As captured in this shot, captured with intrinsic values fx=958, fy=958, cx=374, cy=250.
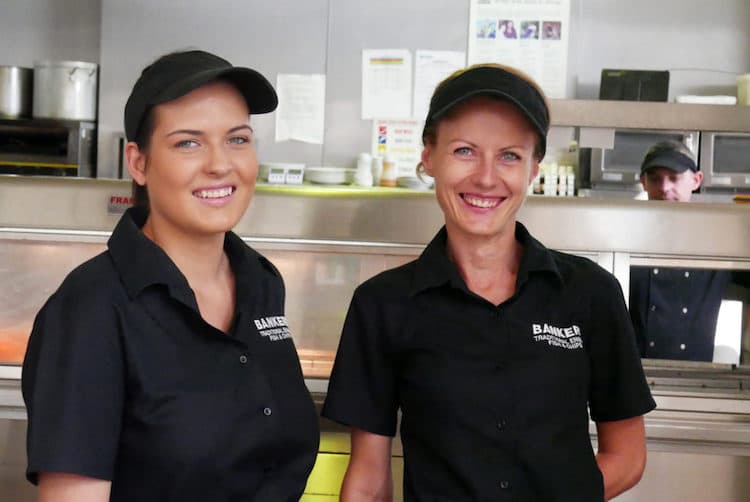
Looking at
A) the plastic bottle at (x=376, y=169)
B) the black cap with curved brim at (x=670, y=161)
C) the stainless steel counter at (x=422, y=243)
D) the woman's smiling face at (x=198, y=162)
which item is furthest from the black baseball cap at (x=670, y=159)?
the woman's smiling face at (x=198, y=162)

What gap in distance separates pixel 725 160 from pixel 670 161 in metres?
1.63

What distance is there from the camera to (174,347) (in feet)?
4.71

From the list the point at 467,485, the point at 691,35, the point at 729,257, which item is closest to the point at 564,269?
the point at 467,485

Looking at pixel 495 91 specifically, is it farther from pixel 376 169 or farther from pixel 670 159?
pixel 376 169

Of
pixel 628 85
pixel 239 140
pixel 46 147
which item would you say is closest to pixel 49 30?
pixel 46 147

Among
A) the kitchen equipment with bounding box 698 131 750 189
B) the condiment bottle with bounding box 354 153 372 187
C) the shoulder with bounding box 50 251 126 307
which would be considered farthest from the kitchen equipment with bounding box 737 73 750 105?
the shoulder with bounding box 50 251 126 307

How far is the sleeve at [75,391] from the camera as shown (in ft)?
4.36

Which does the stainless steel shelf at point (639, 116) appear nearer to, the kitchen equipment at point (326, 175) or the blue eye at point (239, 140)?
the blue eye at point (239, 140)

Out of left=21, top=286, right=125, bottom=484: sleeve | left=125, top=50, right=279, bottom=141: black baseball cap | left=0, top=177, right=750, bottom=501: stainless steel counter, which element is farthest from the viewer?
left=0, top=177, right=750, bottom=501: stainless steel counter

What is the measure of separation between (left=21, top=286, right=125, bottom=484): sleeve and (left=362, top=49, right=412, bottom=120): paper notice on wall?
4.24 metres

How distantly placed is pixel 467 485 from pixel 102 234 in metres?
1.24

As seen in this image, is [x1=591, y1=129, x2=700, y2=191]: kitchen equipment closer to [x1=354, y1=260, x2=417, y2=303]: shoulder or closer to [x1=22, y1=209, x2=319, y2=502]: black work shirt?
[x1=354, y1=260, x2=417, y2=303]: shoulder

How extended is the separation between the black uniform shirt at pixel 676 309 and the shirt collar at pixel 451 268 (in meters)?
0.69

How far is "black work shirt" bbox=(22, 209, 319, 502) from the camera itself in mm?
1342
